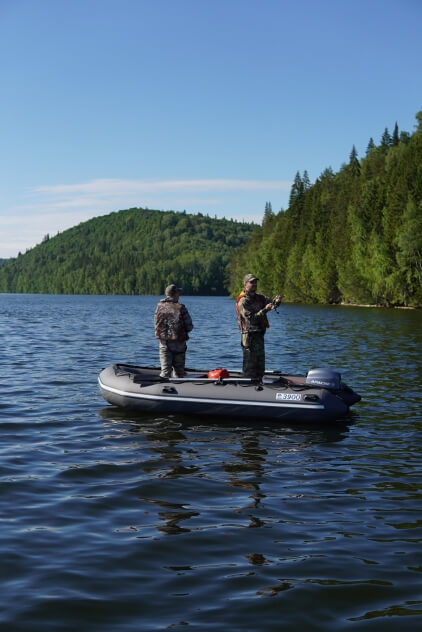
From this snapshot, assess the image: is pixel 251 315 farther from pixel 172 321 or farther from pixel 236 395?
pixel 236 395

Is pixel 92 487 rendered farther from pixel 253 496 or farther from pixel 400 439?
pixel 400 439

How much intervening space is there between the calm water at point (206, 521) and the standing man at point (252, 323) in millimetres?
1680

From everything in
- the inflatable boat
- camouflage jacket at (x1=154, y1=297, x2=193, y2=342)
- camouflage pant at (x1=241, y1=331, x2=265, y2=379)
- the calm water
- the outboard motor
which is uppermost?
camouflage jacket at (x1=154, y1=297, x2=193, y2=342)

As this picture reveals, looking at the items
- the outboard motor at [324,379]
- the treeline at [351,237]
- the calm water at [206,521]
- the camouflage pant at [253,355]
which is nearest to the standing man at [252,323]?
the camouflage pant at [253,355]

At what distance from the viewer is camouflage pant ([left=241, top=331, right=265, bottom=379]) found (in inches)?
521

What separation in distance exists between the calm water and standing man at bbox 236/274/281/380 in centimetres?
168

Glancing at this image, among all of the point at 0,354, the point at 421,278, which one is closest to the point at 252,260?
the point at 421,278

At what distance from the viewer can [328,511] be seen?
7.32 meters

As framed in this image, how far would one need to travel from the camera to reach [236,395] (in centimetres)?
1218

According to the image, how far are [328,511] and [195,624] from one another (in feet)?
9.29

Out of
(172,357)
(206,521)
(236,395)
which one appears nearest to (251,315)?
(236,395)

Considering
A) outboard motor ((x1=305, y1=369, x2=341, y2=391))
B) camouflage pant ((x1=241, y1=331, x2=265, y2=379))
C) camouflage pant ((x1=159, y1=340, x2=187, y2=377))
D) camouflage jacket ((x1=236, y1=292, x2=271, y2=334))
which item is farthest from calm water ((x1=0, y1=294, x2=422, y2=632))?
camouflage jacket ((x1=236, y1=292, x2=271, y2=334))

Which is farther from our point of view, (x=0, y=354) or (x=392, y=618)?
(x=0, y=354)

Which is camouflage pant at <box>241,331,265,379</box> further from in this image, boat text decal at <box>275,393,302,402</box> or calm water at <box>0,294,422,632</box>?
calm water at <box>0,294,422,632</box>
